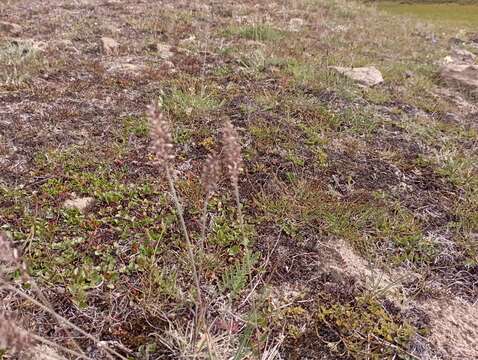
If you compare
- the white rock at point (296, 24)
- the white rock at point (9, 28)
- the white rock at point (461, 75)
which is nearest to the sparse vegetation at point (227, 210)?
the white rock at point (9, 28)

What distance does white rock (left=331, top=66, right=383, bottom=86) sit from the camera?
324 inches

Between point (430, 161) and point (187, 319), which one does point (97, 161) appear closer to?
point (187, 319)

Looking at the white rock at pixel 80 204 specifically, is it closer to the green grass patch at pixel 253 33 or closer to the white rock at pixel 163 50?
the white rock at pixel 163 50

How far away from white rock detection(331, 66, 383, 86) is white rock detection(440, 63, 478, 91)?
211 centimetres

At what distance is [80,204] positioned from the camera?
412 cm

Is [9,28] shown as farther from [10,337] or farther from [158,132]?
[10,337]

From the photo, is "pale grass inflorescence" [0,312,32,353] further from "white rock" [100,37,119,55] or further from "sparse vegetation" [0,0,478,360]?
"white rock" [100,37,119,55]

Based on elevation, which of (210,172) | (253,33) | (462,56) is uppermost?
(210,172)

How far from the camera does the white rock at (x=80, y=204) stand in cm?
406

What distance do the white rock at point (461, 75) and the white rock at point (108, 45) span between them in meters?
7.48

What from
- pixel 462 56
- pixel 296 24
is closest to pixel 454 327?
pixel 296 24

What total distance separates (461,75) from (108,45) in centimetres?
790

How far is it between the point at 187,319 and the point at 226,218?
1289 mm

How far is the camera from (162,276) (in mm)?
3387
